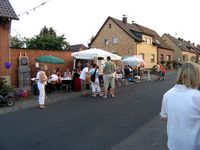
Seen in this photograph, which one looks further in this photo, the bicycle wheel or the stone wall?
the stone wall

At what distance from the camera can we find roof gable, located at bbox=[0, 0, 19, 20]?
1458 cm

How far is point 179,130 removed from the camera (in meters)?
2.66

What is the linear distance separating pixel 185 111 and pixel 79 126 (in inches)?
200

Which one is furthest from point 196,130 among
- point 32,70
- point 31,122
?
point 32,70

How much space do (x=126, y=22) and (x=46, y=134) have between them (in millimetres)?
38059

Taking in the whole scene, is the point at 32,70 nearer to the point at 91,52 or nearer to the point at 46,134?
the point at 91,52

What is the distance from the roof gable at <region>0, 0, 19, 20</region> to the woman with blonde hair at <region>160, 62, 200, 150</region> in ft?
44.0

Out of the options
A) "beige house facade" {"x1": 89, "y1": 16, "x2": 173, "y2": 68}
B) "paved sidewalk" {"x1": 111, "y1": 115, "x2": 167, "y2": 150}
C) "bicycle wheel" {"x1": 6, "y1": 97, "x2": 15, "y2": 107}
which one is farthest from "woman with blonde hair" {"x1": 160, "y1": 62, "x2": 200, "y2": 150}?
"beige house facade" {"x1": 89, "y1": 16, "x2": 173, "y2": 68}

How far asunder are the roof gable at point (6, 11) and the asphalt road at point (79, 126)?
6471 mm

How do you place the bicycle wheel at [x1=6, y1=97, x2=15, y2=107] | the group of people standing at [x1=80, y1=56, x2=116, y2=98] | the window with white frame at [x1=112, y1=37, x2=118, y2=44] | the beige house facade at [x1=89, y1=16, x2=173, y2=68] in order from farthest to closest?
the window with white frame at [x1=112, y1=37, x2=118, y2=44], the beige house facade at [x1=89, y1=16, x2=173, y2=68], the group of people standing at [x1=80, y1=56, x2=116, y2=98], the bicycle wheel at [x1=6, y1=97, x2=15, y2=107]

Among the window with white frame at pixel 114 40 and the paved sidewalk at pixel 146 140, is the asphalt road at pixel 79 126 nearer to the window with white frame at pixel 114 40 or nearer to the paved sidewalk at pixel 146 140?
the paved sidewalk at pixel 146 140

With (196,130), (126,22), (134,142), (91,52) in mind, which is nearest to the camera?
(196,130)

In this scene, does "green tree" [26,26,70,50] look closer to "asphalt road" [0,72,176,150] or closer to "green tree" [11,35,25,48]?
"green tree" [11,35,25,48]

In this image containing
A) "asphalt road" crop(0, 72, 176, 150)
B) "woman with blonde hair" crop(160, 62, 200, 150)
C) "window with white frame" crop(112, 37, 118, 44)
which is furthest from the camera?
"window with white frame" crop(112, 37, 118, 44)
